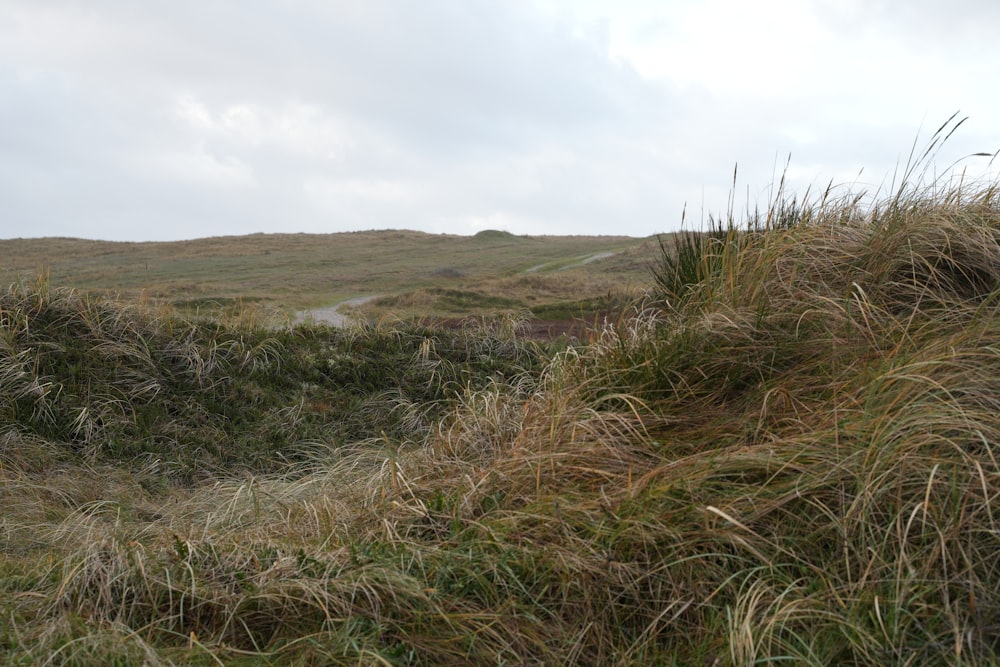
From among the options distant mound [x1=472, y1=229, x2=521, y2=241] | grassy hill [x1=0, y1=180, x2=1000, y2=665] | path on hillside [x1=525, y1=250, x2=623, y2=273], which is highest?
distant mound [x1=472, y1=229, x2=521, y2=241]

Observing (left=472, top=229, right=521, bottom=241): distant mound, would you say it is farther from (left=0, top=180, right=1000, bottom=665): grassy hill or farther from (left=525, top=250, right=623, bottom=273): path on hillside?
(left=0, top=180, right=1000, bottom=665): grassy hill

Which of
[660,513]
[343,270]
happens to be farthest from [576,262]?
[660,513]

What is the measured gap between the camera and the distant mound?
5116 cm

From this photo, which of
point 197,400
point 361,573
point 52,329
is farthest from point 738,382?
point 52,329

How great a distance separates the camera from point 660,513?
2.78 m

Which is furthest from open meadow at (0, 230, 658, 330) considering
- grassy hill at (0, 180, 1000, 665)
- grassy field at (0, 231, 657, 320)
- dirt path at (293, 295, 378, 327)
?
grassy hill at (0, 180, 1000, 665)

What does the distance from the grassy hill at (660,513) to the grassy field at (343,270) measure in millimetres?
3272

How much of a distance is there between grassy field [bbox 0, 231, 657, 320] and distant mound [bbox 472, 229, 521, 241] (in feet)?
0.69

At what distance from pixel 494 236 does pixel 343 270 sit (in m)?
22.7

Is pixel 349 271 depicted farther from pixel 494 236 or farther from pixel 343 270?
pixel 494 236

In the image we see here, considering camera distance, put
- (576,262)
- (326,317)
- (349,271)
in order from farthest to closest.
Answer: (576,262) → (349,271) → (326,317)

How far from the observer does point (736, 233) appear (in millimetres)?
4875

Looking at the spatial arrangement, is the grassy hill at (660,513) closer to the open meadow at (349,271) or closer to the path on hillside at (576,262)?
the open meadow at (349,271)

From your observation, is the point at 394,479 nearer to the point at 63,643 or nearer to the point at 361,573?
the point at 361,573
